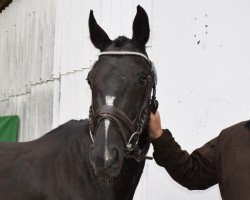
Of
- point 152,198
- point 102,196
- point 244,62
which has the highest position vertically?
point 244,62

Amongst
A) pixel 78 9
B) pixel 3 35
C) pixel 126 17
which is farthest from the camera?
pixel 3 35

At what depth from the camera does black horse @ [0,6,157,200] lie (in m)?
2.19

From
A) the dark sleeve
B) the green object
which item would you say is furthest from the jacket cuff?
the green object

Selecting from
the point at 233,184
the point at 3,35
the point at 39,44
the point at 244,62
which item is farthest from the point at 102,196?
the point at 3,35

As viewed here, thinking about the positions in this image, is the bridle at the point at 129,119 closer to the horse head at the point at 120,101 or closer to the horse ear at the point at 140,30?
the horse head at the point at 120,101

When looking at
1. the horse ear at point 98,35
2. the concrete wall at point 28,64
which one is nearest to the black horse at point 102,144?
the horse ear at point 98,35

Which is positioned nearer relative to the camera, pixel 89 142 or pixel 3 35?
pixel 89 142

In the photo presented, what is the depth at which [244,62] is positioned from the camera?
149 inches

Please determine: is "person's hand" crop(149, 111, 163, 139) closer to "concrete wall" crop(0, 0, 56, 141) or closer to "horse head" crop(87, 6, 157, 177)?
"horse head" crop(87, 6, 157, 177)

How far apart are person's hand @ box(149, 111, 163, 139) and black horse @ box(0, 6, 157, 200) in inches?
1.8

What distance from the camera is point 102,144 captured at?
82.4 inches

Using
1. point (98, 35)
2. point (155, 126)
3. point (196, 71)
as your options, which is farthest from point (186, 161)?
point (196, 71)

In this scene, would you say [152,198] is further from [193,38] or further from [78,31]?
[78,31]

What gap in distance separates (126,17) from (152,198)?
1.82 metres
